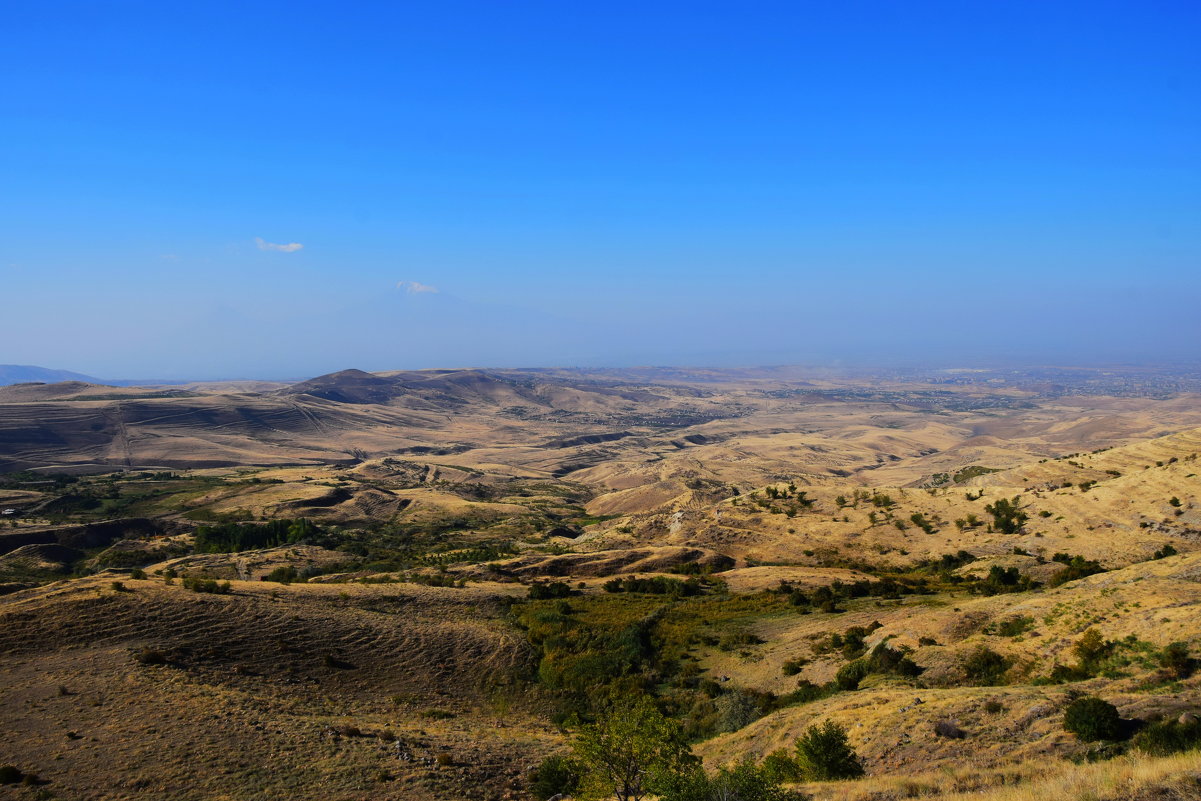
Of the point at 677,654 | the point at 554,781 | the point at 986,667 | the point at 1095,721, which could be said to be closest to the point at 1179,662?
the point at 1095,721

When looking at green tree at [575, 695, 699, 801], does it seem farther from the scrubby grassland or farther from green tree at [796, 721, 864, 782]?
green tree at [796, 721, 864, 782]

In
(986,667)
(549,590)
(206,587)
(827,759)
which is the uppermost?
(827,759)

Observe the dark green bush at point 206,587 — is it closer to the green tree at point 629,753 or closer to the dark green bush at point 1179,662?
the green tree at point 629,753

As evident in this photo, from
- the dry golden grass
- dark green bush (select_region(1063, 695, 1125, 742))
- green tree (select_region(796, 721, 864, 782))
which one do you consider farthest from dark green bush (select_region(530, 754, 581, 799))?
dark green bush (select_region(1063, 695, 1125, 742))

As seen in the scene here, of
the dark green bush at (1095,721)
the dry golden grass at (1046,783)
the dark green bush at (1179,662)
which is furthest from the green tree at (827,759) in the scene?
the dark green bush at (1179,662)

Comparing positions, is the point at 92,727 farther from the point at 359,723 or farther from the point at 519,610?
the point at 519,610

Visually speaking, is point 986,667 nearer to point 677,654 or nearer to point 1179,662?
point 1179,662

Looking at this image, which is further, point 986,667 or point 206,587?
point 206,587

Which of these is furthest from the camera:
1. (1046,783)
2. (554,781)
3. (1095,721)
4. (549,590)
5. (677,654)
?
(549,590)
